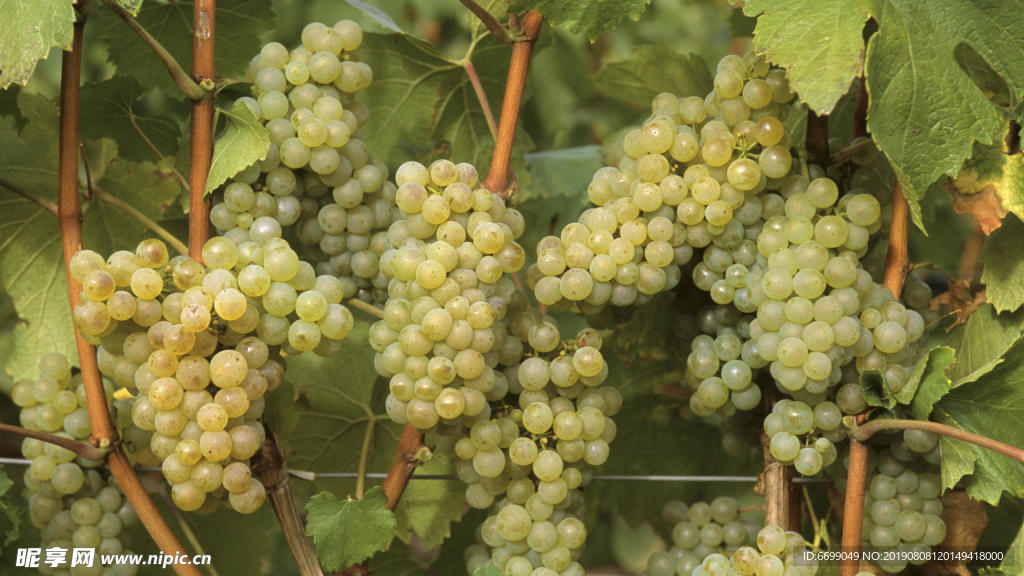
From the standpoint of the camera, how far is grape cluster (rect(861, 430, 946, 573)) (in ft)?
2.48

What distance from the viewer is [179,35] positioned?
2.95 ft

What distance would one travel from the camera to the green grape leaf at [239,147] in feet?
2.29

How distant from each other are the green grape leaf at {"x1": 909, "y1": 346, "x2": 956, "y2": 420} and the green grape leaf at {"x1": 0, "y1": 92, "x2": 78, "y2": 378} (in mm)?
771

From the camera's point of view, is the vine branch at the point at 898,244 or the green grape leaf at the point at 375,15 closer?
the vine branch at the point at 898,244

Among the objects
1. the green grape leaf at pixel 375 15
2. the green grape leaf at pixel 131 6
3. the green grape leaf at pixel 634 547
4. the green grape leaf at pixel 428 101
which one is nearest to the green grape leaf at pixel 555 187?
the green grape leaf at pixel 428 101

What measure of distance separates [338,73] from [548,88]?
1657 millimetres

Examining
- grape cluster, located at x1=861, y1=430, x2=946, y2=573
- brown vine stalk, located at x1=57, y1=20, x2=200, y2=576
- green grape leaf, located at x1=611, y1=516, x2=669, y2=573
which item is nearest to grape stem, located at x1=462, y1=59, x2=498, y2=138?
brown vine stalk, located at x1=57, y1=20, x2=200, y2=576

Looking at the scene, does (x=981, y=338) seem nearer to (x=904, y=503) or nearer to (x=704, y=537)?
(x=904, y=503)

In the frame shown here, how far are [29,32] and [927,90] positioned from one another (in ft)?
2.13

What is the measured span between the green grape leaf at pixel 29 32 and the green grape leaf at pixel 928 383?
26.3 inches

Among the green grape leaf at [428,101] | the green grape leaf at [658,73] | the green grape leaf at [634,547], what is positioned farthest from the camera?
the green grape leaf at [634,547]

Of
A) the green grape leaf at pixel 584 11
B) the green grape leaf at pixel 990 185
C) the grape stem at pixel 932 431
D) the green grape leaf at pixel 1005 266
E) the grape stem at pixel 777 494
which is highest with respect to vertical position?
the green grape leaf at pixel 584 11

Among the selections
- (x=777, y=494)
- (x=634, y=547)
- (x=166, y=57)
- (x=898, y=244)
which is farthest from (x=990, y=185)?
(x=634, y=547)

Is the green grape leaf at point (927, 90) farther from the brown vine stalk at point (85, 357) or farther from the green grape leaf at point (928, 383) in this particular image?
the brown vine stalk at point (85, 357)
